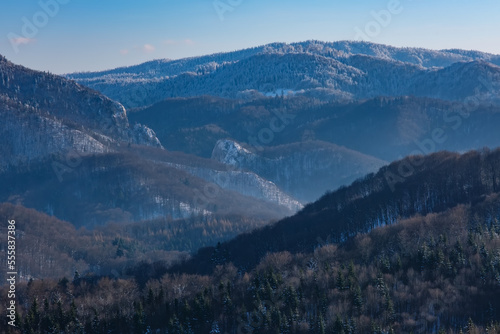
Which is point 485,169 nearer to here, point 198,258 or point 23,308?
point 198,258

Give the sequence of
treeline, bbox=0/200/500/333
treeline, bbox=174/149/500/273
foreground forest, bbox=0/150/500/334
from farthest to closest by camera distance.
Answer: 1. treeline, bbox=174/149/500/273
2. foreground forest, bbox=0/150/500/334
3. treeline, bbox=0/200/500/333

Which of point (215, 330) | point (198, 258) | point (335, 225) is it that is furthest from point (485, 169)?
point (215, 330)

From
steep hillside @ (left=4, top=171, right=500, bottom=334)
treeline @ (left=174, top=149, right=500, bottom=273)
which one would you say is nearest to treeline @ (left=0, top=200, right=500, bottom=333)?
steep hillside @ (left=4, top=171, right=500, bottom=334)

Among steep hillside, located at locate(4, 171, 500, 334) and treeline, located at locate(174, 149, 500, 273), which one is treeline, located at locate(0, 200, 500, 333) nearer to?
steep hillside, located at locate(4, 171, 500, 334)

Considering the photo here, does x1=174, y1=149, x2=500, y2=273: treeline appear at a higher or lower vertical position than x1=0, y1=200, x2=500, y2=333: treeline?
higher

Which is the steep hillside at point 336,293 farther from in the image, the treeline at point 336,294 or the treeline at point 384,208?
the treeline at point 384,208

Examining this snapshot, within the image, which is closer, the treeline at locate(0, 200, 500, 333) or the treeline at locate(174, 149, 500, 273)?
the treeline at locate(0, 200, 500, 333)

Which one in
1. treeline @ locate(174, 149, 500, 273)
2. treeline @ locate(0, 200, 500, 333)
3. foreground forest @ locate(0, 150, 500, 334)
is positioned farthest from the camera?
treeline @ locate(174, 149, 500, 273)

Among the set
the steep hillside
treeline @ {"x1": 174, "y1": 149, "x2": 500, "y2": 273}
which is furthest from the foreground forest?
treeline @ {"x1": 174, "y1": 149, "x2": 500, "y2": 273}
